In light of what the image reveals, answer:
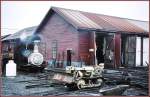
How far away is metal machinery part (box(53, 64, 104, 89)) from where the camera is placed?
1295 cm

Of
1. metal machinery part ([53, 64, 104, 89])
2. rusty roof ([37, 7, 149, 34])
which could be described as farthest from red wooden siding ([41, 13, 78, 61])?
metal machinery part ([53, 64, 104, 89])

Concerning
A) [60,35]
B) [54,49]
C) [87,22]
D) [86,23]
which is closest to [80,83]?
[86,23]

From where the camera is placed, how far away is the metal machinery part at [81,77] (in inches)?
510

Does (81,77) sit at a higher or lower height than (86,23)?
lower

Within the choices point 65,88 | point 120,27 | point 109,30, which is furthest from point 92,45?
point 65,88

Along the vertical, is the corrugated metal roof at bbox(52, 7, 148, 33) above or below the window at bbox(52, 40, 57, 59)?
above

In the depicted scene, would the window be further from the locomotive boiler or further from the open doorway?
the open doorway

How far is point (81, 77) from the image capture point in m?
13.1

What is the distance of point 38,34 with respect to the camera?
26.8m

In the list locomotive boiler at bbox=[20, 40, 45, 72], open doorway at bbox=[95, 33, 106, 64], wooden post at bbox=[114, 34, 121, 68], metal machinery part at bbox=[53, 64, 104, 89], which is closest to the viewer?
metal machinery part at bbox=[53, 64, 104, 89]

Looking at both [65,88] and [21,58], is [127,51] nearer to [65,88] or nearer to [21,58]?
[21,58]

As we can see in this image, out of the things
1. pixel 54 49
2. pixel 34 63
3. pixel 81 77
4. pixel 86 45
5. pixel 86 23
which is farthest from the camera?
pixel 54 49

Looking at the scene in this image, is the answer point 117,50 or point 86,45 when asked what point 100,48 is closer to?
point 117,50

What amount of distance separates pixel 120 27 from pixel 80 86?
12992mm
